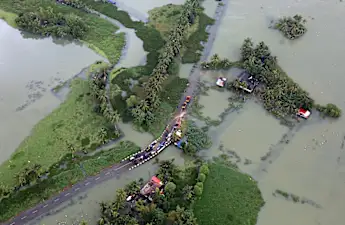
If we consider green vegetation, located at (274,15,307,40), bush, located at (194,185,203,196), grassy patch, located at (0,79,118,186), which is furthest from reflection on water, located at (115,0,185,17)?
bush, located at (194,185,203,196)

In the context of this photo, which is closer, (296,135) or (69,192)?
(69,192)

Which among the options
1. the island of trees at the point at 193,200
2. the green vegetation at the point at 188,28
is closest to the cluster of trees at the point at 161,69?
the green vegetation at the point at 188,28

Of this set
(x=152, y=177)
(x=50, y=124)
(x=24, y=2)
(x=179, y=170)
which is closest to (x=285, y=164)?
(x=179, y=170)

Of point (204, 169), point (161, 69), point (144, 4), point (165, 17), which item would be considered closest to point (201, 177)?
point (204, 169)

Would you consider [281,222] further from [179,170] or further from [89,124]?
[89,124]

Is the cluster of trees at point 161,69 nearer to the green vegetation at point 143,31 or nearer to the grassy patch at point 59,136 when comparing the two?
the green vegetation at point 143,31

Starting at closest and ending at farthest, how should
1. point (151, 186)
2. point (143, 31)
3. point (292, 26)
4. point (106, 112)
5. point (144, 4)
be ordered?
point (151, 186)
point (106, 112)
point (292, 26)
point (143, 31)
point (144, 4)

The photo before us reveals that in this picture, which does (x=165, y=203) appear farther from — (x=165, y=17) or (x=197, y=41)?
(x=165, y=17)
